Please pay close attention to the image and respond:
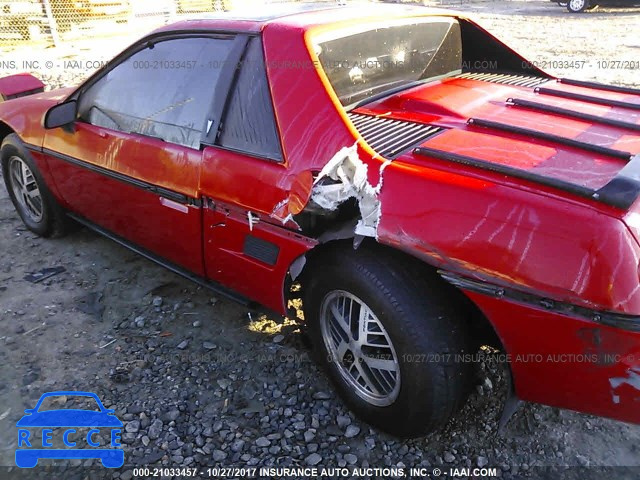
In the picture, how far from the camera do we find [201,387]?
8.67 ft

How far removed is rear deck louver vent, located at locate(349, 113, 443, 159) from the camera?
207 cm

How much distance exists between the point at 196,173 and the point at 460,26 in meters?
1.93

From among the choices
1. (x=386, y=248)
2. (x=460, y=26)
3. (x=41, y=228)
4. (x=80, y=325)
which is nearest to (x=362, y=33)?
(x=460, y=26)

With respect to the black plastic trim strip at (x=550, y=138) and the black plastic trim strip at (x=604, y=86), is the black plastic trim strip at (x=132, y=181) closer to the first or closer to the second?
the black plastic trim strip at (x=550, y=138)

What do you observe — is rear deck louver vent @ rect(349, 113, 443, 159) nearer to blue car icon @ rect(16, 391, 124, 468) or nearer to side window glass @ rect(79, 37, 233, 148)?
side window glass @ rect(79, 37, 233, 148)

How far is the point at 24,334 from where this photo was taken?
3.07 metres

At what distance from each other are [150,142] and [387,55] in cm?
135

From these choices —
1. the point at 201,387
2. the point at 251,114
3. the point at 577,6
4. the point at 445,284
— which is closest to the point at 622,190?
the point at 445,284

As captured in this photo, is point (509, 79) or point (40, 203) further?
point (40, 203)

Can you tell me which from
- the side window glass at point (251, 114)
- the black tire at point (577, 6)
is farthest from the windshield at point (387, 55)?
the black tire at point (577, 6)

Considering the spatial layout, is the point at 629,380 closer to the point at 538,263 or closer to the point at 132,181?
the point at 538,263

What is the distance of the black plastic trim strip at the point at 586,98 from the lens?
8.39 ft

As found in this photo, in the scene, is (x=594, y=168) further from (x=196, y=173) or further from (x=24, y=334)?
(x=24, y=334)

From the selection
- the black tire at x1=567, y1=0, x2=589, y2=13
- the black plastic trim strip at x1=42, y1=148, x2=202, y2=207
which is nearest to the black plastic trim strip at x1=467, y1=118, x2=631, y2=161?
the black plastic trim strip at x1=42, y1=148, x2=202, y2=207
